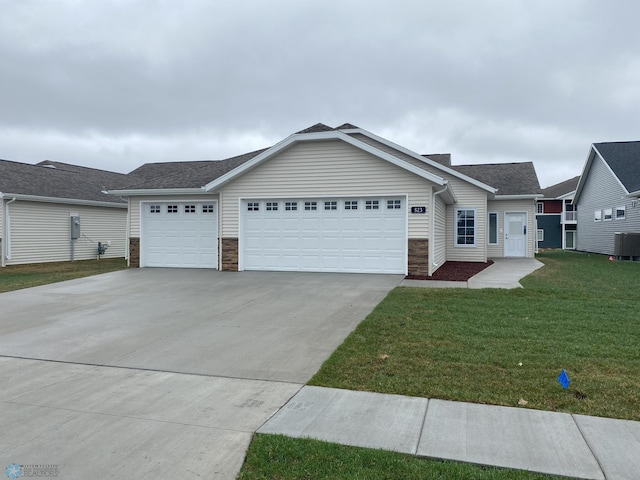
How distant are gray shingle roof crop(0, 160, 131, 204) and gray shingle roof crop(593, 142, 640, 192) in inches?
999

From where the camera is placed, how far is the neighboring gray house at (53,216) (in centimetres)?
1886

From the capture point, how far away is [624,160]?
24.8 m

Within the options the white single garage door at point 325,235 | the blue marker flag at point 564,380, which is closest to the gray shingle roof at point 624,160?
the white single garage door at point 325,235

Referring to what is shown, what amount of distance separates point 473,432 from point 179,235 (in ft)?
48.2

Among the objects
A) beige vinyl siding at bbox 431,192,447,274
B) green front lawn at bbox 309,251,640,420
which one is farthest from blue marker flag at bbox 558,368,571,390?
beige vinyl siding at bbox 431,192,447,274

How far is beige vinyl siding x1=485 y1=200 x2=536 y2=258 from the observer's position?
72.0 ft

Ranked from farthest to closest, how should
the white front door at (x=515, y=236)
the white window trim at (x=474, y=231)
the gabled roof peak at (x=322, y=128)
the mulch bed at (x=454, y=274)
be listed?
the white front door at (x=515, y=236) → the white window trim at (x=474, y=231) → the gabled roof peak at (x=322, y=128) → the mulch bed at (x=454, y=274)

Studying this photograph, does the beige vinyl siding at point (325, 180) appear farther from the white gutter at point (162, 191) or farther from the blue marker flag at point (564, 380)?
the blue marker flag at point (564, 380)

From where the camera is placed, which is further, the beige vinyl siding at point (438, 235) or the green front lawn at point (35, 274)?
the beige vinyl siding at point (438, 235)

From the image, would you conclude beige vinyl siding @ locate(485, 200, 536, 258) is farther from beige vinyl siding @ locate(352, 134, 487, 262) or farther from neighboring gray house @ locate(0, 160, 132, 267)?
neighboring gray house @ locate(0, 160, 132, 267)

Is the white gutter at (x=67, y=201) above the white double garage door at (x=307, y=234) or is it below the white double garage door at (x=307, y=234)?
above

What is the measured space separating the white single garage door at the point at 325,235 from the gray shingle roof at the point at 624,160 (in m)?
14.4

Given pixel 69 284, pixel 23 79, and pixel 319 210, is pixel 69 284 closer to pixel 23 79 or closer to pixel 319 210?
pixel 319 210

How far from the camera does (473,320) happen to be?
25.5 ft
